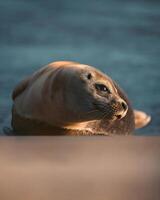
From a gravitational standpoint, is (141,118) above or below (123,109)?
below

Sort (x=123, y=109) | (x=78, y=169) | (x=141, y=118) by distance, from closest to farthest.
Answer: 1. (x=78, y=169)
2. (x=123, y=109)
3. (x=141, y=118)

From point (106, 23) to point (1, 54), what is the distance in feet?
1.34

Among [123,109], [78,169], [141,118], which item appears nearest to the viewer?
[78,169]

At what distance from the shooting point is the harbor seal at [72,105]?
57.6 inches

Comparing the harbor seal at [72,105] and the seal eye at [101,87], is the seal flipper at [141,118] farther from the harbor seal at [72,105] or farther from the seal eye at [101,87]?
the seal eye at [101,87]

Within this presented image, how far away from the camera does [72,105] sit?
Answer: 1.50 metres

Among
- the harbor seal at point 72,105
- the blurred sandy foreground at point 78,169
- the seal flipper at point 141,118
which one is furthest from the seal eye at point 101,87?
the blurred sandy foreground at point 78,169

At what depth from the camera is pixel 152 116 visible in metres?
1.69

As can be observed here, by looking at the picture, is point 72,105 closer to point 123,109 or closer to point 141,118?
point 123,109

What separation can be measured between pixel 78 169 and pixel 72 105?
878 mm

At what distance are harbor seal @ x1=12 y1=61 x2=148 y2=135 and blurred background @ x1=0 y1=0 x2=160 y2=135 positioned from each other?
0.45ft

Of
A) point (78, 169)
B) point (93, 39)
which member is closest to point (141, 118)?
point (93, 39)

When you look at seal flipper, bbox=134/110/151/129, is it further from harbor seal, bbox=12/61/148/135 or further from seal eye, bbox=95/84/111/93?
seal eye, bbox=95/84/111/93

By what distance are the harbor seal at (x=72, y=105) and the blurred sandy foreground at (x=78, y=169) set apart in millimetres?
766
